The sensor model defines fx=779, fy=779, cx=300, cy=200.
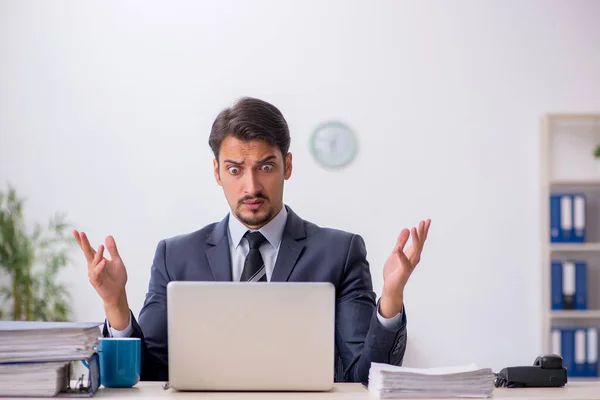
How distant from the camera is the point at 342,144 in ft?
16.6

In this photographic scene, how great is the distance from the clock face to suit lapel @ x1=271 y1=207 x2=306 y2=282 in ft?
8.23

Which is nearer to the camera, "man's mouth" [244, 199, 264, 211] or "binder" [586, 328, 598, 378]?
"man's mouth" [244, 199, 264, 211]

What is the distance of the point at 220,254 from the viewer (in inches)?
97.5

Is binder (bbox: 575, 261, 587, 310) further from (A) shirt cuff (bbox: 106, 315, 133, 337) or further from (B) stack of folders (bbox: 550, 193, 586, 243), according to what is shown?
(A) shirt cuff (bbox: 106, 315, 133, 337)

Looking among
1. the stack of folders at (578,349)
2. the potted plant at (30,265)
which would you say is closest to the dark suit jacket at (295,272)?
the potted plant at (30,265)

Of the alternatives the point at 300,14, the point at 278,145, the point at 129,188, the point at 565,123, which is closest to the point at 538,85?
the point at 565,123

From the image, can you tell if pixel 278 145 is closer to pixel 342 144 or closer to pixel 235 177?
pixel 235 177

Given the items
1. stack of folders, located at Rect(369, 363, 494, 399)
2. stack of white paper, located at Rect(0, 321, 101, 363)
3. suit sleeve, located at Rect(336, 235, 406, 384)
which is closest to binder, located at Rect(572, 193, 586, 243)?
suit sleeve, located at Rect(336, 235, 406, 384)

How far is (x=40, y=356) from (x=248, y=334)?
0.44 meters

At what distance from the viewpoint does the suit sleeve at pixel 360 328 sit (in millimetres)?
2008

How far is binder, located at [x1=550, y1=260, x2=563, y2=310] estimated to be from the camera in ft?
15.9

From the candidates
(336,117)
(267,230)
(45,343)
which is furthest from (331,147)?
(45,343)

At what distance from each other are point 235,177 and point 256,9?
9.48ft

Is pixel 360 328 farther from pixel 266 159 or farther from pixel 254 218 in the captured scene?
pixel 266 159
